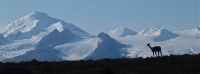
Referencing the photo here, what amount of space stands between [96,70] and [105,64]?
368 cm

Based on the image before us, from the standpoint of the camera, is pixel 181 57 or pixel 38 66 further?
pixel 181 57

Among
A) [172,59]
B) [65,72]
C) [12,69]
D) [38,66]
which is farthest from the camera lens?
[172,59]

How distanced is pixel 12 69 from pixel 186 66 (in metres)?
14.6

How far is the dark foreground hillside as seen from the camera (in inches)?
1497

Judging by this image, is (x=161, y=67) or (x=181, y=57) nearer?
(x=161, y=67)

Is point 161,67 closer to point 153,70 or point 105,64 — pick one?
point 153,70

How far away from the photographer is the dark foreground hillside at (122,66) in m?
38.0

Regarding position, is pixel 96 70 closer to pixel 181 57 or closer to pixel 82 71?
pixel 82 71

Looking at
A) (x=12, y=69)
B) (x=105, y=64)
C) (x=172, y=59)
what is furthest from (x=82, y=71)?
(x=172, y=59)

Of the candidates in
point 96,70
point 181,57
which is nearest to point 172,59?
point 181,57

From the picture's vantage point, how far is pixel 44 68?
128ft

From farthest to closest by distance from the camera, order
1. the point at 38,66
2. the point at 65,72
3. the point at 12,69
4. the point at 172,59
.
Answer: the point at 172,59 < the point at 38,66 < the point at 65,72 < the point at 12,69

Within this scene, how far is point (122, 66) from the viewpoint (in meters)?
41.1

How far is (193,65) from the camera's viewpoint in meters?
40.9
